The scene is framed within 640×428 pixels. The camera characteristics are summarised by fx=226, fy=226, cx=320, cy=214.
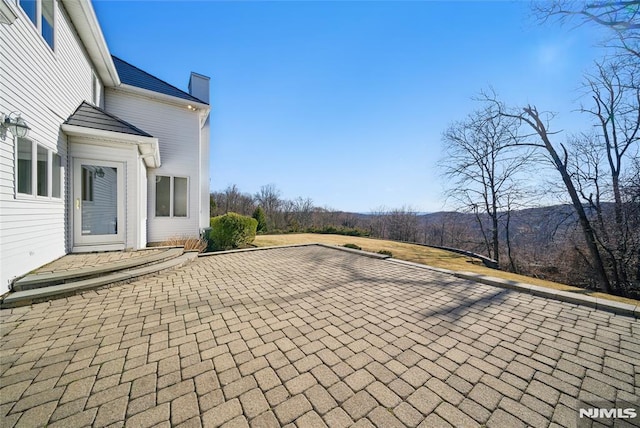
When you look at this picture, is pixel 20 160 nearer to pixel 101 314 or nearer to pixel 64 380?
pixel 101 314

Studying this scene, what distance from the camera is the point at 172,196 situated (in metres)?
8.93

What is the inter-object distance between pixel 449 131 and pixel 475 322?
56.4 feet

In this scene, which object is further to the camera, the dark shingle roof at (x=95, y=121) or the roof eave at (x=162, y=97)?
the roof eave at (x=162, y=97)

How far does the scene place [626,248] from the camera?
8.12 meters

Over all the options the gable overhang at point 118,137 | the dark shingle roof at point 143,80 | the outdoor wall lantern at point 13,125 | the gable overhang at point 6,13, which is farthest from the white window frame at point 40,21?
the dark shingle roof at point 143,80

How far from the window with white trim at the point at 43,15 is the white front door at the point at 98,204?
2539 mm

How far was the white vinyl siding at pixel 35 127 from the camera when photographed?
346cm

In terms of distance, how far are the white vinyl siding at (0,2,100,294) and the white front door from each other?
0.28 metres

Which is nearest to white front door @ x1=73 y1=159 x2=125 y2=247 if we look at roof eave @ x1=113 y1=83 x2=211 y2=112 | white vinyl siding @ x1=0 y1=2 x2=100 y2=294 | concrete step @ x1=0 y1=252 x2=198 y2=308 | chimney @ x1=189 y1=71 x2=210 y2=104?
white vinyl siding @ x1=0 y1=2 x2=100 y2=294

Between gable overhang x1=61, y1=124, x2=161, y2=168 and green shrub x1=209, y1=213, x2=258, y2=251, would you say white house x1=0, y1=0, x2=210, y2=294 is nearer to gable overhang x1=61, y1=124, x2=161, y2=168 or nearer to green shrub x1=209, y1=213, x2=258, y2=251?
gable overhang x1=61, y1=124, x2=161, y2=168

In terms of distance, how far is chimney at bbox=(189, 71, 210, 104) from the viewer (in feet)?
35.1

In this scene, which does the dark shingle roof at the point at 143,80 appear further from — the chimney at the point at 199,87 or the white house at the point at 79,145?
the chimney at the point at 199,87

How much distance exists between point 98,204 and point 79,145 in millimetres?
1609

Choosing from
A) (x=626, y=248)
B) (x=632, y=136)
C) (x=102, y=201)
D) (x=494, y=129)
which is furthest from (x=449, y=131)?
(x=102, y=201)
